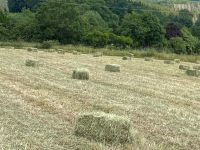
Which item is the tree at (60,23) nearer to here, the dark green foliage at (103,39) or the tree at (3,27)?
the dark green foliage at (103,39)

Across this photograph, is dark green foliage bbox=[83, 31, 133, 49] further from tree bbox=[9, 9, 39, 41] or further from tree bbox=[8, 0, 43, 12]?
tree bbox=[8, 0, 43, 12]

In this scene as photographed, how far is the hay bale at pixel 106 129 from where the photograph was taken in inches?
346

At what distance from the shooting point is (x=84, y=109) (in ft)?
39.1

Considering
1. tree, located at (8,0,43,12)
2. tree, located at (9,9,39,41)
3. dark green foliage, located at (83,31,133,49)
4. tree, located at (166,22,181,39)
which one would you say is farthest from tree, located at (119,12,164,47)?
tree, located at (8,0,43,12)

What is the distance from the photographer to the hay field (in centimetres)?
880

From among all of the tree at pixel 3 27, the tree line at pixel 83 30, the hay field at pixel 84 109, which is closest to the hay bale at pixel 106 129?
the hay field at pixel 84 109

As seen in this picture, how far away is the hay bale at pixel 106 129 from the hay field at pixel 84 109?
19cm

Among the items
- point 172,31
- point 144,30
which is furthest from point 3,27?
point 172,31

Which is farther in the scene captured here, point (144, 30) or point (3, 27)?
point (144, 30)

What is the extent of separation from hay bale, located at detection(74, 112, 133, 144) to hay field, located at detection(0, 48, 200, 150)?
0.19 meters

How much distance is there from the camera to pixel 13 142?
27.2 ft

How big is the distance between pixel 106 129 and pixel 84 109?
3.16 metres

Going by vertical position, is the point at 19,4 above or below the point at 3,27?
above

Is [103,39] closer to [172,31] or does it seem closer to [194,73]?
[172,31]
